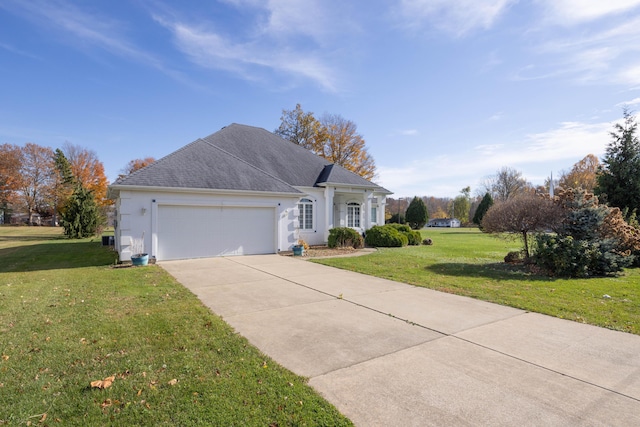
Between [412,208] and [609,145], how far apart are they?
25811mm

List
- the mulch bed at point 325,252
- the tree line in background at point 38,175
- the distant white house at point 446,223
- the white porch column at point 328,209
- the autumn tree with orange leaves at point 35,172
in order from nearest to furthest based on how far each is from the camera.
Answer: the mulch bed at point 325,252
the white porch column at point 328,209
the tree line in background at point 38,175
the autumn tree with orange leaves at point 35,172
the distant white house at point 446,223

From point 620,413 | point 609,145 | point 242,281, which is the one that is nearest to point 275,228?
point 242,281

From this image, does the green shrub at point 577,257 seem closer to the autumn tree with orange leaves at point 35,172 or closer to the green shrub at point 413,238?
the green shrub at point 413,238

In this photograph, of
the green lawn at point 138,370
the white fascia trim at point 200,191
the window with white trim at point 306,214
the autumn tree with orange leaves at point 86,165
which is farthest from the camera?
the autumn tree with orange leaves at point 86,165

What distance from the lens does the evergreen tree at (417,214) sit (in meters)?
39.9

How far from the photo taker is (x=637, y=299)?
7141 mm

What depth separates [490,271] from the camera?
10.8 m

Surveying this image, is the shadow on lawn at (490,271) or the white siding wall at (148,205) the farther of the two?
the white siding wall at (148,205)

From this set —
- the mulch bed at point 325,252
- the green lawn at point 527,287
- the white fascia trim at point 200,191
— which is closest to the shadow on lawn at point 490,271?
the green lawn at point 527,287

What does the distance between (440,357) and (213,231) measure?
37.2ft

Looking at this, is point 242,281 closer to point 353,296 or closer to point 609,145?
point 353,296

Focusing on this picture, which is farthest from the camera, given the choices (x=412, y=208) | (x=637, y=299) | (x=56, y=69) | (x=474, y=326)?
(x=412, y=208)

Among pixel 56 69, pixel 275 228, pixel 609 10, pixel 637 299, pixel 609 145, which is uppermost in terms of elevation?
pixel 56 69

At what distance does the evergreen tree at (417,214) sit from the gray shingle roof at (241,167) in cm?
2153
